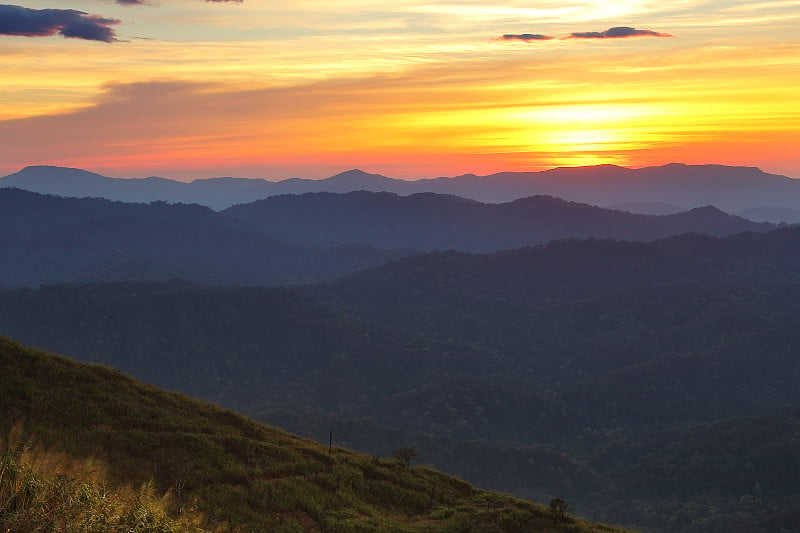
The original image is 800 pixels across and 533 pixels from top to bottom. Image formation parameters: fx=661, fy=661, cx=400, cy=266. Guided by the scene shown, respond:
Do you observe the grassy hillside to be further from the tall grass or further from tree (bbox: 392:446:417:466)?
the tall grass

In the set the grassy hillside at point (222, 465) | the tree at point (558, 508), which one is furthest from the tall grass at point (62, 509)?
the tree at point (558, 508)

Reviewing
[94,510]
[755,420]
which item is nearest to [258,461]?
[94,510]

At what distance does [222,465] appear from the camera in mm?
27984

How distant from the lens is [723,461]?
157 meters

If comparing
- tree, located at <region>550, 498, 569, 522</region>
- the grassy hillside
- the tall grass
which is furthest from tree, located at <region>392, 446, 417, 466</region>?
the tall grass

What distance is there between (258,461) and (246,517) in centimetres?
607

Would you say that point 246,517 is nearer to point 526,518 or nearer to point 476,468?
point 526,518

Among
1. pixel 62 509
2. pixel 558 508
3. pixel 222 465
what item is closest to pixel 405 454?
pixel 558 508

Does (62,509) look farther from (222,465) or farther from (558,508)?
(558,508)

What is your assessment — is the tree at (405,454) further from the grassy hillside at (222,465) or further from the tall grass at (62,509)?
the tall grass at (62,509)

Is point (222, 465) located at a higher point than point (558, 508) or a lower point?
higher

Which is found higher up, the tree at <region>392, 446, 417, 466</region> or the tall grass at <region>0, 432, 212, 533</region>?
the tall grass at <region>0, 432, 212, 533</region>

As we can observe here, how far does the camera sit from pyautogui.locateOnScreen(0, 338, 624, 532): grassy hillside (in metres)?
24.8

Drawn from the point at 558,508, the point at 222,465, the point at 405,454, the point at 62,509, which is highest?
the point at 62,509
